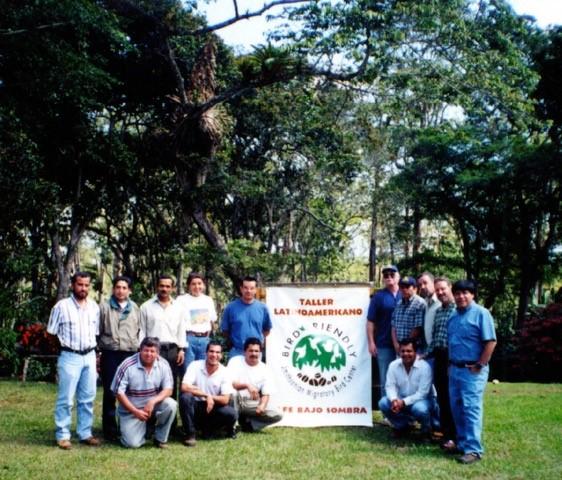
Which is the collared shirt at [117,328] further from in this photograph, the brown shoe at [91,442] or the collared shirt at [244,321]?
the collared shirt at [244,321]

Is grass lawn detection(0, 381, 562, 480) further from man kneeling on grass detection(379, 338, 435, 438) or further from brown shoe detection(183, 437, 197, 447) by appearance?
man kneeling on grass detection(379, 338, 435, 438)

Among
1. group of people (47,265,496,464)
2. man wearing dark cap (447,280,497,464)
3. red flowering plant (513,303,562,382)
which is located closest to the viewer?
man wearing dark cap (447,280,497,464)

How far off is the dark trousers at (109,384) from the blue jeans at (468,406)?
3194mm

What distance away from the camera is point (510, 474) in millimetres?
5367

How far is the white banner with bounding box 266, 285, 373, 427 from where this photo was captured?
750cm

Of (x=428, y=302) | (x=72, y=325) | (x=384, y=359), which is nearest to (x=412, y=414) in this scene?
(x=384, y=359)

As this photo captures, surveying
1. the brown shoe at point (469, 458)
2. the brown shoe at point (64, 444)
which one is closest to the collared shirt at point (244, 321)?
the brown shoe at point (64, 444)

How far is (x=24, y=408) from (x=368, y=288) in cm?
463

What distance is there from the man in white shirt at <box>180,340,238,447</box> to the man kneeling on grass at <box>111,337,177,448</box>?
21 cm

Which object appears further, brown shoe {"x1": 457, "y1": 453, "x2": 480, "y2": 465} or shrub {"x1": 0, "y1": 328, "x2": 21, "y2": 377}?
shrub {"x1": 0, "y1": 328, "x2": 21, "y2": 377}

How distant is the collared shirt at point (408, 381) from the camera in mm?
6645

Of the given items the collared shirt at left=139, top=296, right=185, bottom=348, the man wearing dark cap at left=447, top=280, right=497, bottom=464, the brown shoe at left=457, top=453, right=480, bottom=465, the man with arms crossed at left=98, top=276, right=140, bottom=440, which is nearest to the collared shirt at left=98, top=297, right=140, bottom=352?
the man with arms crossed at left=98, top=276, right=140, bottom=440

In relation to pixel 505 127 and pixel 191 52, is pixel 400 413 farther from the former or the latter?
pixel 505 127

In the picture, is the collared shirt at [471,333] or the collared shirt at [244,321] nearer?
the collared shirt at [471,333]
